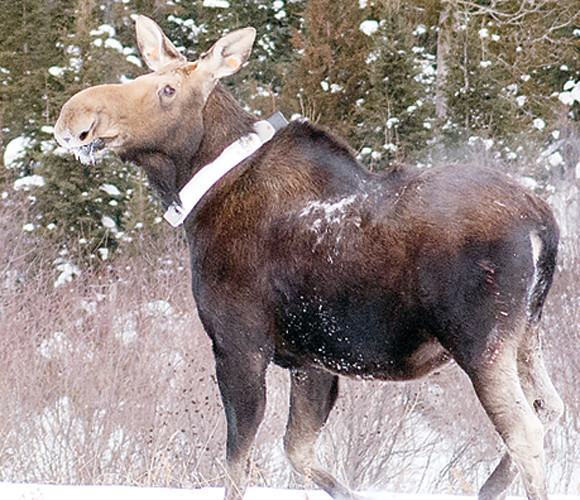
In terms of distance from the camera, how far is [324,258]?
4.07 meters

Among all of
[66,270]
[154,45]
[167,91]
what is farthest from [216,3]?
[167,91]

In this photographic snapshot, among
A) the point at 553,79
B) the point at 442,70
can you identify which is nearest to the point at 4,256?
the point at 442,70

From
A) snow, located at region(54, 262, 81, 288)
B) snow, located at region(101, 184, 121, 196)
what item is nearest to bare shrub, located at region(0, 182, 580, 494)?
snow, located at region(54, 262, 81, 288)

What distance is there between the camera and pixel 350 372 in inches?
165

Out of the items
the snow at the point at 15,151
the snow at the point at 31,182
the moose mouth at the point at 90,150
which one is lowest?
the snow at the point at 15,151

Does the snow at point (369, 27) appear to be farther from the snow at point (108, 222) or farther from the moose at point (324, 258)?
the moose at point (324, 258)

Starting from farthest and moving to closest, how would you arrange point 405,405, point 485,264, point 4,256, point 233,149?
point 4,256 → point 405,405 → point 233,149 → point 485,264

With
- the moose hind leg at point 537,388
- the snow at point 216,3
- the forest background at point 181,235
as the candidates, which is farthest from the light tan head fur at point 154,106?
the snow at point 216,3

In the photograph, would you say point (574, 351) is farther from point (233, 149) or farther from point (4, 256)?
point (4, 256)

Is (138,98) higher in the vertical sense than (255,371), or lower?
higher

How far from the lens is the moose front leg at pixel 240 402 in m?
4.20

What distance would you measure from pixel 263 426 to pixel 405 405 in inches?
50.9

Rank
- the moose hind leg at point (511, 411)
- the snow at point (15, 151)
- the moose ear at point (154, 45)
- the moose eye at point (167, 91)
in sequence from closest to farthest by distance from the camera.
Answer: the moose hind leg at point (511, 411) < the moose eye at point (167, 91) < the moose ear at point (154, 45) < the snow at point (15, 151)

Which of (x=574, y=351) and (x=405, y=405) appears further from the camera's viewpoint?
(x=574, y=351)
